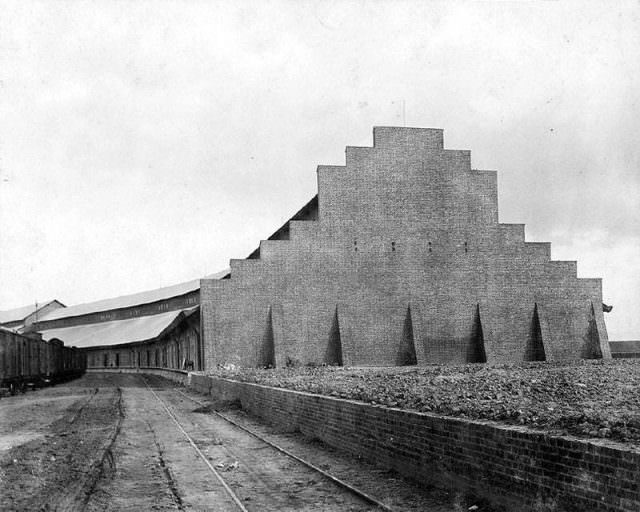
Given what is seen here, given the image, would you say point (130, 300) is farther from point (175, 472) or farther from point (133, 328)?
point (175, 472)

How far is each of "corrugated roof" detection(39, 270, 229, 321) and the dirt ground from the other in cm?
5016

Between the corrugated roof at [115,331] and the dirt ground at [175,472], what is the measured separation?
1788 inches

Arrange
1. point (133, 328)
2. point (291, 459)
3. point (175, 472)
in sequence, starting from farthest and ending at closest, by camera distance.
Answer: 1. point (133, 328)
2. point (291, 459)
3. point (175, 472)

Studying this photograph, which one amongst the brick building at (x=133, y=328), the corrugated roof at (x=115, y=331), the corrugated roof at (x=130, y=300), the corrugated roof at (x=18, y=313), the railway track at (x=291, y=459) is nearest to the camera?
the railway track at (x=291, y=459)

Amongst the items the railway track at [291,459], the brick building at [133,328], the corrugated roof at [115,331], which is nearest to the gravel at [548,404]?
the railway track at [291,459]

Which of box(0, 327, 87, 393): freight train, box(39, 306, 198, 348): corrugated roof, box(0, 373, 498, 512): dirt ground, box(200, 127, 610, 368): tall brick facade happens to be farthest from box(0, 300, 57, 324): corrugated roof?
box(0, 373, 498, 512): dirt ground

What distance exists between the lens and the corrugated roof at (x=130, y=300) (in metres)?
74.6

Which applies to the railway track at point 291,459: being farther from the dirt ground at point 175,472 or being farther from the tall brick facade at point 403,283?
→ the tall brick facade at point 403,283

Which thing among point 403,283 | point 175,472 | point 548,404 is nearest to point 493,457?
point 548,404

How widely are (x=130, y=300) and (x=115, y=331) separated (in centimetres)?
822

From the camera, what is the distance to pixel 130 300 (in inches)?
3482

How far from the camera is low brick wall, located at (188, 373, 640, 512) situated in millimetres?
5562

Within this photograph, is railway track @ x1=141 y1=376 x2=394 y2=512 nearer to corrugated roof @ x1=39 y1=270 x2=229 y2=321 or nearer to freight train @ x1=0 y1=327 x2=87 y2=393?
freight train @ x1=0 y1=327 x2=87 y2=393

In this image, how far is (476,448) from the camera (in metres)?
7.64
